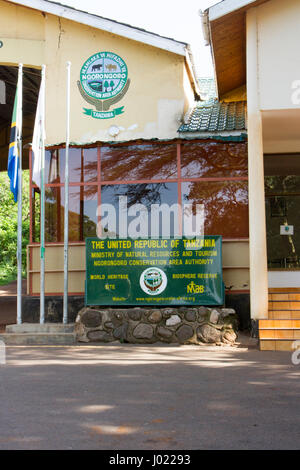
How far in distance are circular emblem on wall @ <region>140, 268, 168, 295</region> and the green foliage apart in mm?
21949

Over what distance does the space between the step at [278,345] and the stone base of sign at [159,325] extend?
2.95ft

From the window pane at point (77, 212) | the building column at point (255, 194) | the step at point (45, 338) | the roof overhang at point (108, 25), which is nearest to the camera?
the building column at point (255, 194)

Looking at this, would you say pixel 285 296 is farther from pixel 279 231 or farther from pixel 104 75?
pixel 104 75

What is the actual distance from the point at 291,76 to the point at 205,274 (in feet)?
12.6

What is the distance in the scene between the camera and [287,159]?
13.3 m

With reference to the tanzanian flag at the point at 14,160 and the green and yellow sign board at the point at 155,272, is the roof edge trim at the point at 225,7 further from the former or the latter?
the tanzanian flag at the point at 14,160

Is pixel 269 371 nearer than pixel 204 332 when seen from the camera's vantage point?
Yes

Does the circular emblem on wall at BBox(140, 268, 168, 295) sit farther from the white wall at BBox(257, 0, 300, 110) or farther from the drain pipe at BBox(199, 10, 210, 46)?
the drain pipe at BBox(199, 10, 210, 46)

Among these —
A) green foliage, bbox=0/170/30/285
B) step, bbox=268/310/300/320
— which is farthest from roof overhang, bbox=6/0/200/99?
green foliage, bbox=0/170/30/285

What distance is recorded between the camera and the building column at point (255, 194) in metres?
9.70

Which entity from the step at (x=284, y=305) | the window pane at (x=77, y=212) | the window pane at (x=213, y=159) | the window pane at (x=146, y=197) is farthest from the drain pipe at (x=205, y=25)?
the step at (x=284, y=305)

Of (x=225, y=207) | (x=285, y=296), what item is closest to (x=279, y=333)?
(x=285, y=296)
